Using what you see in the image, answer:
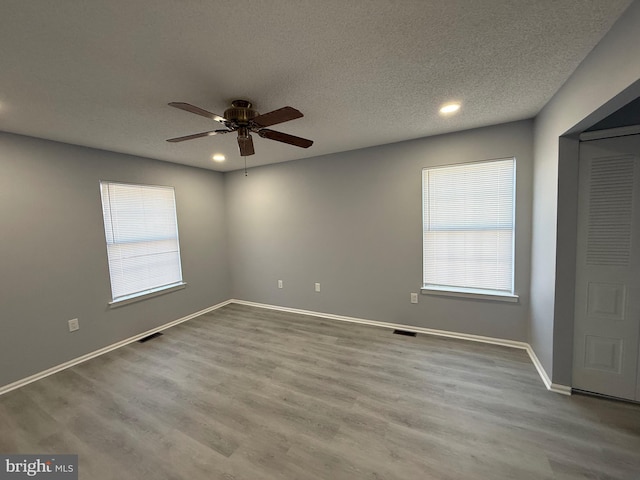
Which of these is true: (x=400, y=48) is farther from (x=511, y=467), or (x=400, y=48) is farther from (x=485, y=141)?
(x=511, y=467)

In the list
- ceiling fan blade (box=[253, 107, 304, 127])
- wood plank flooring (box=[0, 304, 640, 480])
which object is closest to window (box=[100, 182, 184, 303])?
wood plank flooring (box=[0, 304, 640, 480])

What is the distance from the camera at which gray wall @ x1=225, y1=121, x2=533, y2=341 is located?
285 cm

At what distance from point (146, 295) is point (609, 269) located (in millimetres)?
4916

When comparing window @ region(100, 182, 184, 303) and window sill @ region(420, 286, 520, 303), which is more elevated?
Answer: window @ region(100, 182, 184, 303)

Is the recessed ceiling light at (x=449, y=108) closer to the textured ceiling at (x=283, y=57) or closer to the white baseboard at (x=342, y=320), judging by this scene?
the textured ceiling at (x=283, y=57)

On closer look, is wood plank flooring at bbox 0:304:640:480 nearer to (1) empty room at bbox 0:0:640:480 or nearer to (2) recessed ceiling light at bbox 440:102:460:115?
(1) empty room at bbox 0:0:640:480

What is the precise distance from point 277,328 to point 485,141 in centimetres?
346

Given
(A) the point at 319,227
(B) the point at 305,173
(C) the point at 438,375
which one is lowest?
(C) the point at 438,375

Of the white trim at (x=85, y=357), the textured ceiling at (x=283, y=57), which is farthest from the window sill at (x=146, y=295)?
the textured ceiling at (x=283, y=57)

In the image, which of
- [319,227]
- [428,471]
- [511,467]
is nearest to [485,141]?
[319,227]

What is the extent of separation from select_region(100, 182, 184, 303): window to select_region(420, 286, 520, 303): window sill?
12.2ft

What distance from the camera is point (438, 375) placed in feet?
7.87

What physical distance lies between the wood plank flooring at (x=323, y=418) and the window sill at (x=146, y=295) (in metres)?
0.64

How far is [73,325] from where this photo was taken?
113 inches
